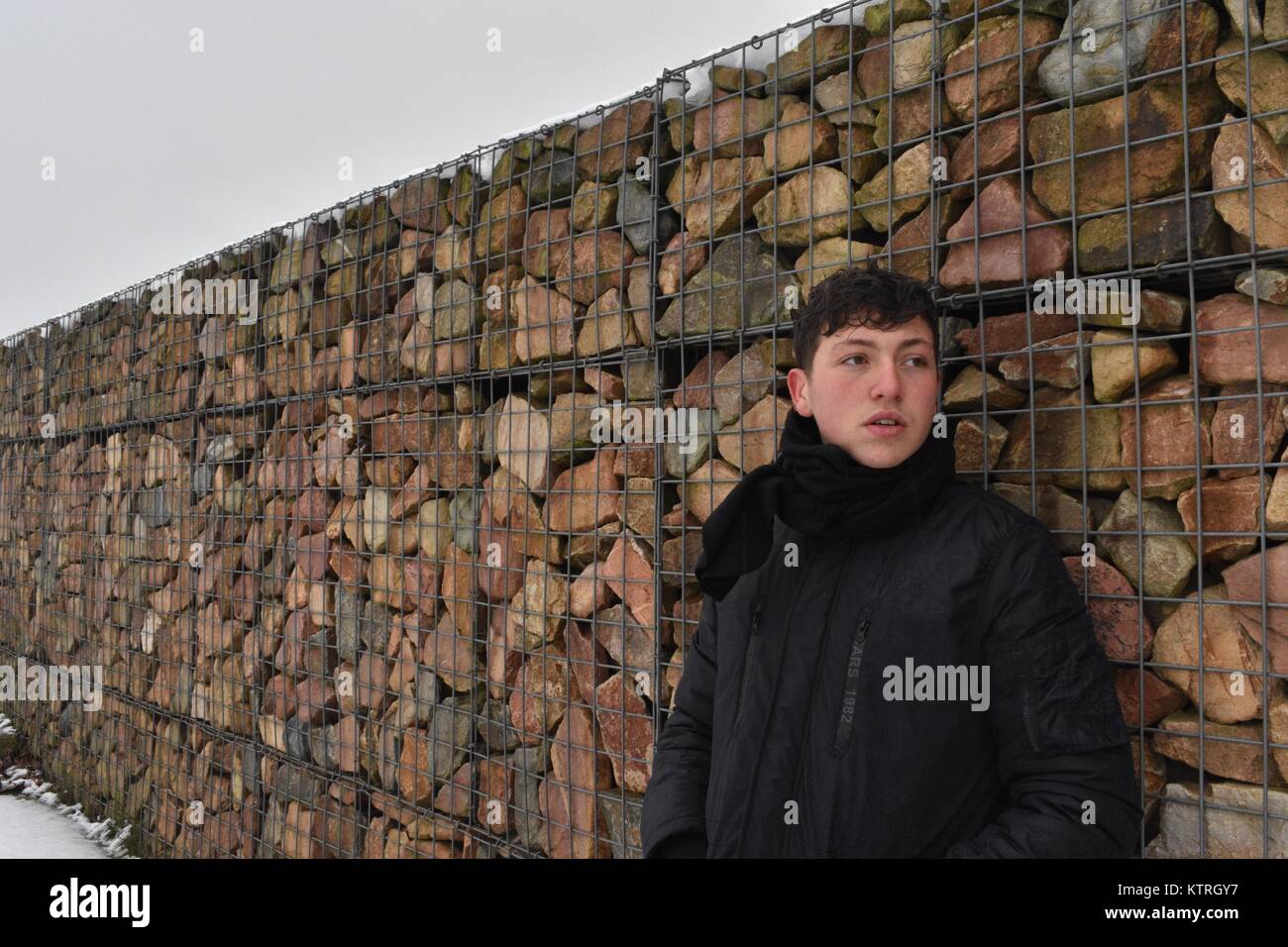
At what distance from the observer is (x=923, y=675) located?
62.8 inches

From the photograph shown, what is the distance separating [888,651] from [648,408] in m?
1.28

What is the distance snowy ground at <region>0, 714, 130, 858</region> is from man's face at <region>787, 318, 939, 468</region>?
504 cm

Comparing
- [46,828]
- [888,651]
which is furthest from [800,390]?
[46,828]

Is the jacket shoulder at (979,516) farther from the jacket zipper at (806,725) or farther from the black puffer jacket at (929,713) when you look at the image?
the jacket zipper at (806,725)

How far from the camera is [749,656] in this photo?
1811mm

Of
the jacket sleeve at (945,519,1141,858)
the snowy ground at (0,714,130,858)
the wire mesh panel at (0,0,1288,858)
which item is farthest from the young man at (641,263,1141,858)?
the snowy ground at (0,714,130,858)

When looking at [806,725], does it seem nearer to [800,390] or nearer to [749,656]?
[749,656]

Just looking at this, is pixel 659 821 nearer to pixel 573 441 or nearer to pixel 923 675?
pixel 923 675

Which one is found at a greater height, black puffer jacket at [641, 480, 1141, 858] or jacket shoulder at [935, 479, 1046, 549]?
jacket shoulder at [935, 479, 1046, 549]

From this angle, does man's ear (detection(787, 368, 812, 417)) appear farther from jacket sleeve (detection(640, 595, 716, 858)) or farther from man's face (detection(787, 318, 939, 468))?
jacket sleeve (detection(640, 595, 716, 858))

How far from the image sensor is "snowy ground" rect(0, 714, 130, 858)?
5098 mm

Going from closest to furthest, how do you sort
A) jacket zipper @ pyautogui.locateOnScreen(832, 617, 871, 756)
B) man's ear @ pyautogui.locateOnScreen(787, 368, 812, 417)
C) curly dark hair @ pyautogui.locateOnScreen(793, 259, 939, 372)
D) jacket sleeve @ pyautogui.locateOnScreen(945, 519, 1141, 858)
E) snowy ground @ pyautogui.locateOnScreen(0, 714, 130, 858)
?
jacket sleeve @ pyautogui.locateOnScreen(945, 519, 1141, 858) → jacket zipper @ pyautogui.locateOnScreen(832, 617, 871, 756) → curly dark hair @ pyautogui.locateOnScreen(793, 259, 939, 372) → man's ear @ pyautogui.locateOnScreen(787, 368, 812, 417) → snowy ground @ pyautogui.locateOnScreen(0, 714, 130, 858)
